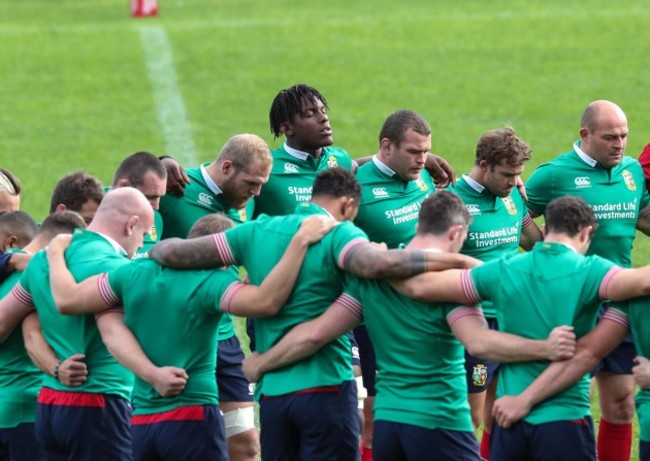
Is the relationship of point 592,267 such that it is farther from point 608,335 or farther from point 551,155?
point 551,155

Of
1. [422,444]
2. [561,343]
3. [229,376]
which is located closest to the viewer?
[561,343]

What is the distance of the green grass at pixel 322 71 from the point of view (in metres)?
22.0

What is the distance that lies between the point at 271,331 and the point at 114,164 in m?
13.7

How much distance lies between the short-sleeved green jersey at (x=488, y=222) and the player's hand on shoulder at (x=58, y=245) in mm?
2887

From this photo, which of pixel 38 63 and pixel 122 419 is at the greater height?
pixel 122 419

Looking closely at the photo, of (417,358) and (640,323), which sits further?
(417,358)

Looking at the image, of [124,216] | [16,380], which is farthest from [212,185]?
[16,380]

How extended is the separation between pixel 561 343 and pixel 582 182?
10.7 feet

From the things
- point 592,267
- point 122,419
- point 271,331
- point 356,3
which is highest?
point 592,267

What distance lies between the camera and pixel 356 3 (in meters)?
32.1

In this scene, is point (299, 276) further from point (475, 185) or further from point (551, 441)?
point (475, 185)

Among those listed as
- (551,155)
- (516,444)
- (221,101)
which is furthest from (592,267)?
(221,101)

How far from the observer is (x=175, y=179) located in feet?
31.4

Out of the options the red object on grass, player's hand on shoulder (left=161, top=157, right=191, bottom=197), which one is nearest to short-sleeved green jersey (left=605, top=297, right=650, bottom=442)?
player's hand on shoulder (left=161, top=157, right=191, bottom=197)
